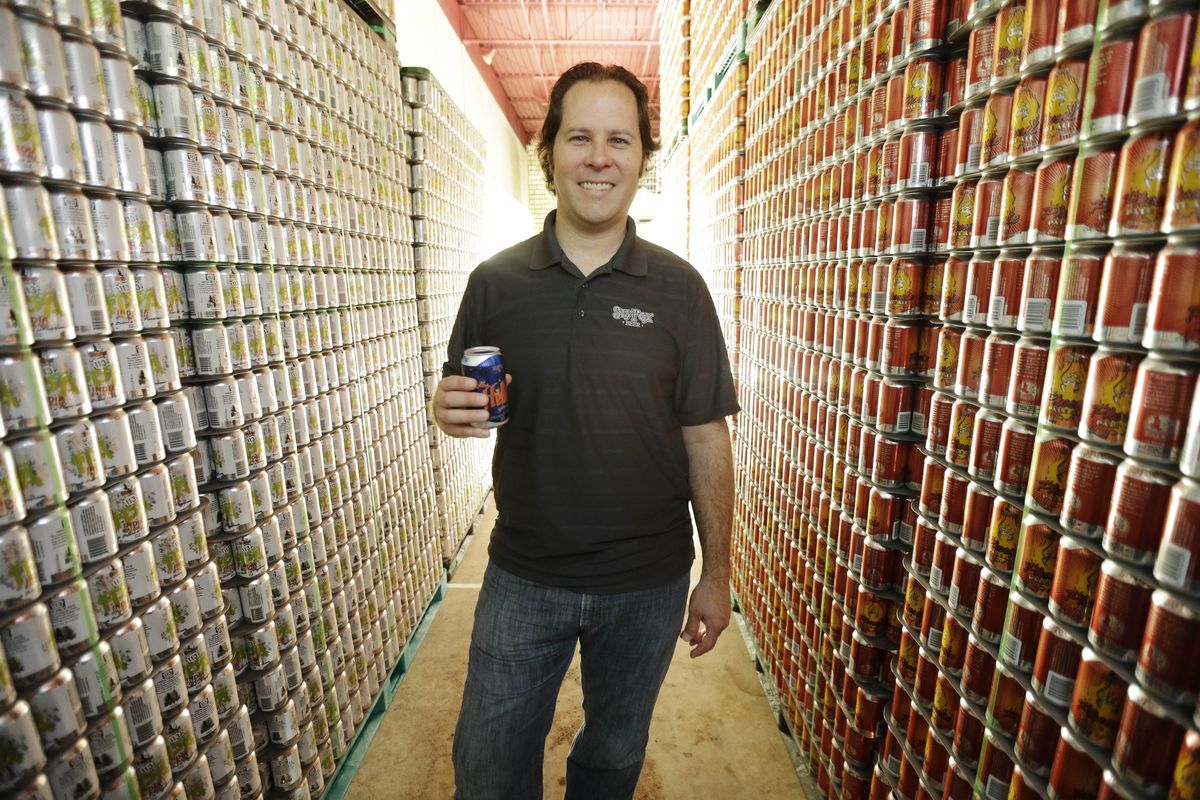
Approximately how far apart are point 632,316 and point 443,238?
105 inches

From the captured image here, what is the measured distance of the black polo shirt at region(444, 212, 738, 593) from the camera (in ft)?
4.43

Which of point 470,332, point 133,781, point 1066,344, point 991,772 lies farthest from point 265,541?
point 1066,344

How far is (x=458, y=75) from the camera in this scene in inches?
282

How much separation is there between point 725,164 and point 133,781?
3.32 meters

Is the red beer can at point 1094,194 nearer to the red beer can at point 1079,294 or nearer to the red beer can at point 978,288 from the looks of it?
the red beer can at point 1079,294

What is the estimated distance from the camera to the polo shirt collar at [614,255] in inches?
54.9

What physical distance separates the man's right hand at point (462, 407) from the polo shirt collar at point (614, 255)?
336mm

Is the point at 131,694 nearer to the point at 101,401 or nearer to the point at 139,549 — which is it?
the point at 139,549

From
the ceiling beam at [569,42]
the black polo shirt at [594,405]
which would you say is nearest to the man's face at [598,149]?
the black polo shirt at [594,405]

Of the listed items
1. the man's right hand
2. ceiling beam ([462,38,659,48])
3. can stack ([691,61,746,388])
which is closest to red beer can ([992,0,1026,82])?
the man's right hand

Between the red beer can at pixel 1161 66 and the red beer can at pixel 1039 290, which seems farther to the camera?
the red beer can at pixel 1039 290

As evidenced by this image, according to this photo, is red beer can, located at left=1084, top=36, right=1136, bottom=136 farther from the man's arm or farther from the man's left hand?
the man's left hand

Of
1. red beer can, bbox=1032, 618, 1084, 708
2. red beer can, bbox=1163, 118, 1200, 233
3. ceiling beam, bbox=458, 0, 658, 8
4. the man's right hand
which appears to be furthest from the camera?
ceiling beam, bbox=458, 0, 658, 8

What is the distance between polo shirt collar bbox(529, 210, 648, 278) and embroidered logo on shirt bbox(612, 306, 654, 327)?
0.09m
